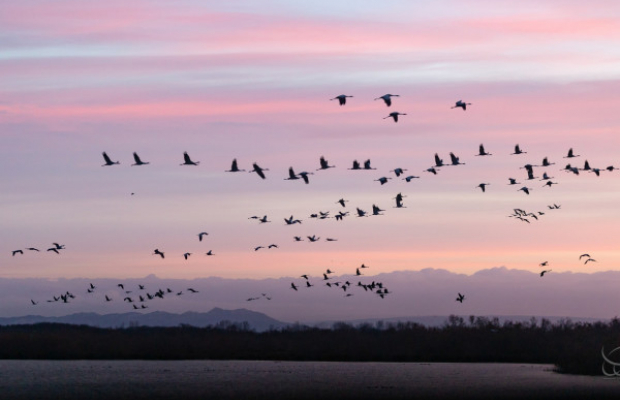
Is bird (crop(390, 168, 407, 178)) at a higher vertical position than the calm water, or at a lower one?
higher

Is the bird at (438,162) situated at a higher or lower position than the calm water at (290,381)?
higher

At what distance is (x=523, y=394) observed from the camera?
46719mm

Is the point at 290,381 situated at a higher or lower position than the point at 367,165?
lower

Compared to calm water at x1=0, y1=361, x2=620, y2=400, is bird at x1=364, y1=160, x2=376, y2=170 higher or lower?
higher

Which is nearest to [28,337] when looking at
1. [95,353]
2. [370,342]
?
[95,353]

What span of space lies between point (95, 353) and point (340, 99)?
37.4 m

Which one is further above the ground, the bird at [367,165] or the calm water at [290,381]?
the bird at [367,165]

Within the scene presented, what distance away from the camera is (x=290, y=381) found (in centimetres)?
5288

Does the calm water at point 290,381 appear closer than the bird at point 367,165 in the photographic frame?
Yes

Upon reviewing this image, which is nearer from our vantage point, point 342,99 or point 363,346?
point 342,99

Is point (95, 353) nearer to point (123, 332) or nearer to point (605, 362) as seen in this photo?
point (123, 332)

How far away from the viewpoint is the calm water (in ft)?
152

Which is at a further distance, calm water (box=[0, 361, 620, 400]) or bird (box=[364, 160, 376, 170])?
bird (box=[364, 160, 376, 170])

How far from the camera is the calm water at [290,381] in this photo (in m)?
46.4
